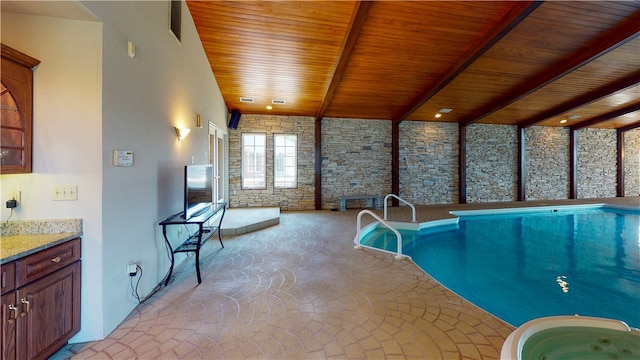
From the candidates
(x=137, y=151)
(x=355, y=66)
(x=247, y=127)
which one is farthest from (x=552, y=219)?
(x=137, y=151)

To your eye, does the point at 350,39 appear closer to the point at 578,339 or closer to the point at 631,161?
the point at 578,339

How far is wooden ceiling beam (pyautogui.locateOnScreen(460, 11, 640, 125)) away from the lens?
4.03 metres

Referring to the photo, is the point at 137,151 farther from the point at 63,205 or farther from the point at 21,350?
the point at 21,350

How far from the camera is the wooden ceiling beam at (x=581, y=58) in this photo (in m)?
4.03

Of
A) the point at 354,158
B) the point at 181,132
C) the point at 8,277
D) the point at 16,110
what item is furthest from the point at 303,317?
the point at 354,158

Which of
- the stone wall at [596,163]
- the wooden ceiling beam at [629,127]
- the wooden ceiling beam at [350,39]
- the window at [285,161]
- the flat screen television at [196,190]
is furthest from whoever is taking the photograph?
the stone wall at [596,163]

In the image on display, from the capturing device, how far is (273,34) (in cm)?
411

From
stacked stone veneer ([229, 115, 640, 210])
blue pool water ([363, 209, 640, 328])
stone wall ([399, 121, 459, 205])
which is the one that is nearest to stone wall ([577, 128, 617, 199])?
stacked stone veneer ([229, 115, 640, 210])

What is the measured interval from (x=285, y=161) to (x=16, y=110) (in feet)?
18.7

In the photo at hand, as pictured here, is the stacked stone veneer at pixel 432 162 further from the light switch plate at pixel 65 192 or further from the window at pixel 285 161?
the light switch plate at pixel 65 192

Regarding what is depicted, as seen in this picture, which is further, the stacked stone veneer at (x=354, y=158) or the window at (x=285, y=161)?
the stacked stone veneer at (x=354, y=158)

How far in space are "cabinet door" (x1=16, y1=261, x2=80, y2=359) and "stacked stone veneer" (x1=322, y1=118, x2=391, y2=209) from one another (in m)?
6.03

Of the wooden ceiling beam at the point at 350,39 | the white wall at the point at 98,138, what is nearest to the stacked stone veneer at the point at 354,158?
the wooden ceiling beam at the point at 350,39

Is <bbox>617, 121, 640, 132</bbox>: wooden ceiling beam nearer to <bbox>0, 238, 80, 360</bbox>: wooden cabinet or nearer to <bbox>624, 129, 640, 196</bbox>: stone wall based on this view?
<bbox>624, 129, 640, 196</bbox>: stone wall
